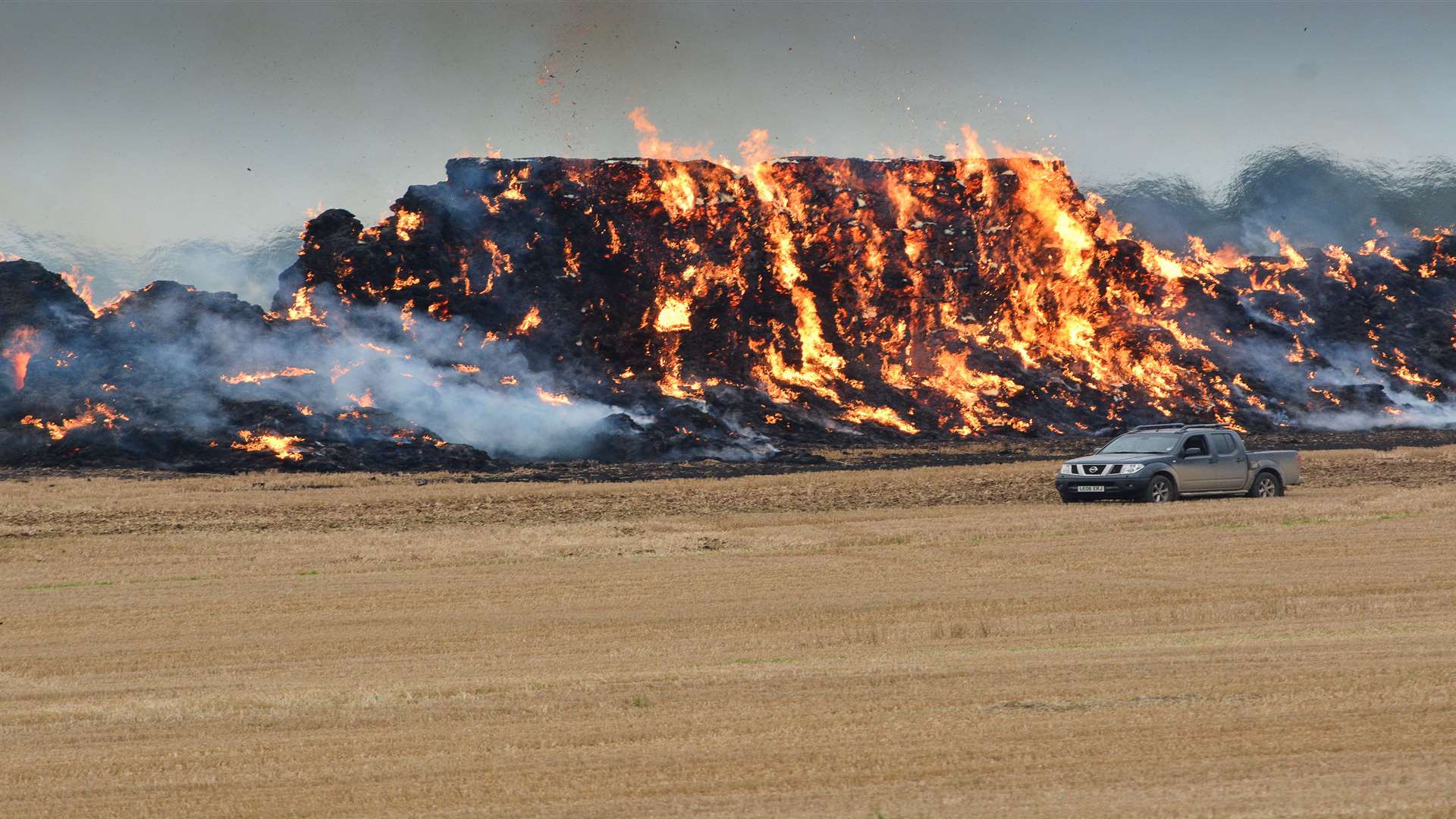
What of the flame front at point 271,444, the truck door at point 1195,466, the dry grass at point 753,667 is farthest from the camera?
the flame front at point 271,444

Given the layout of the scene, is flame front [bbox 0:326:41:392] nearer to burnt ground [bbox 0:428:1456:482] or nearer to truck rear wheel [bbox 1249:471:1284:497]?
burnt ground [bbox 0:428:1456:482]

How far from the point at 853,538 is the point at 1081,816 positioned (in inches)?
667

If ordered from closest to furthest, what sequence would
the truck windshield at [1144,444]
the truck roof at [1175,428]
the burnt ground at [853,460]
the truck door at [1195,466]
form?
the truck door at [1195,466], the truck windshield at [1144,444], the truck roof at [1175,428], the burnt ground at [853,460]

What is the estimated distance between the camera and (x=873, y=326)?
249 ft

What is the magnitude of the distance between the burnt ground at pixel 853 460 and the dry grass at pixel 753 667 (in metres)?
17.3

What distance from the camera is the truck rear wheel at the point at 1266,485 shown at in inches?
1196

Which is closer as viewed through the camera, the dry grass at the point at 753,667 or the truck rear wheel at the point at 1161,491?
the dry grass at the point at 753,667

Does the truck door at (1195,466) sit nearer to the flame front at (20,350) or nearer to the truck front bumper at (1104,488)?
the truck front bumper at (1104,488)

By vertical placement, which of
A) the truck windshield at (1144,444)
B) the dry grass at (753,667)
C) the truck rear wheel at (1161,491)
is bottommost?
the dry grass at (753,667)

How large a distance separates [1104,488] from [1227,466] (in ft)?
8.85

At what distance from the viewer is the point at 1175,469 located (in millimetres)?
29219

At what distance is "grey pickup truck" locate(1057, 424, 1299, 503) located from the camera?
95.3 ft

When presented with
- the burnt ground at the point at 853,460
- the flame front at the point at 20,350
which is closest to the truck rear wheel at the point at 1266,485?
the burnt ground at the point at 853,460

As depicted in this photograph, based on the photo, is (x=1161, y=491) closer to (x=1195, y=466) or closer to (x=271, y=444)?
(x=1195, y=466)
